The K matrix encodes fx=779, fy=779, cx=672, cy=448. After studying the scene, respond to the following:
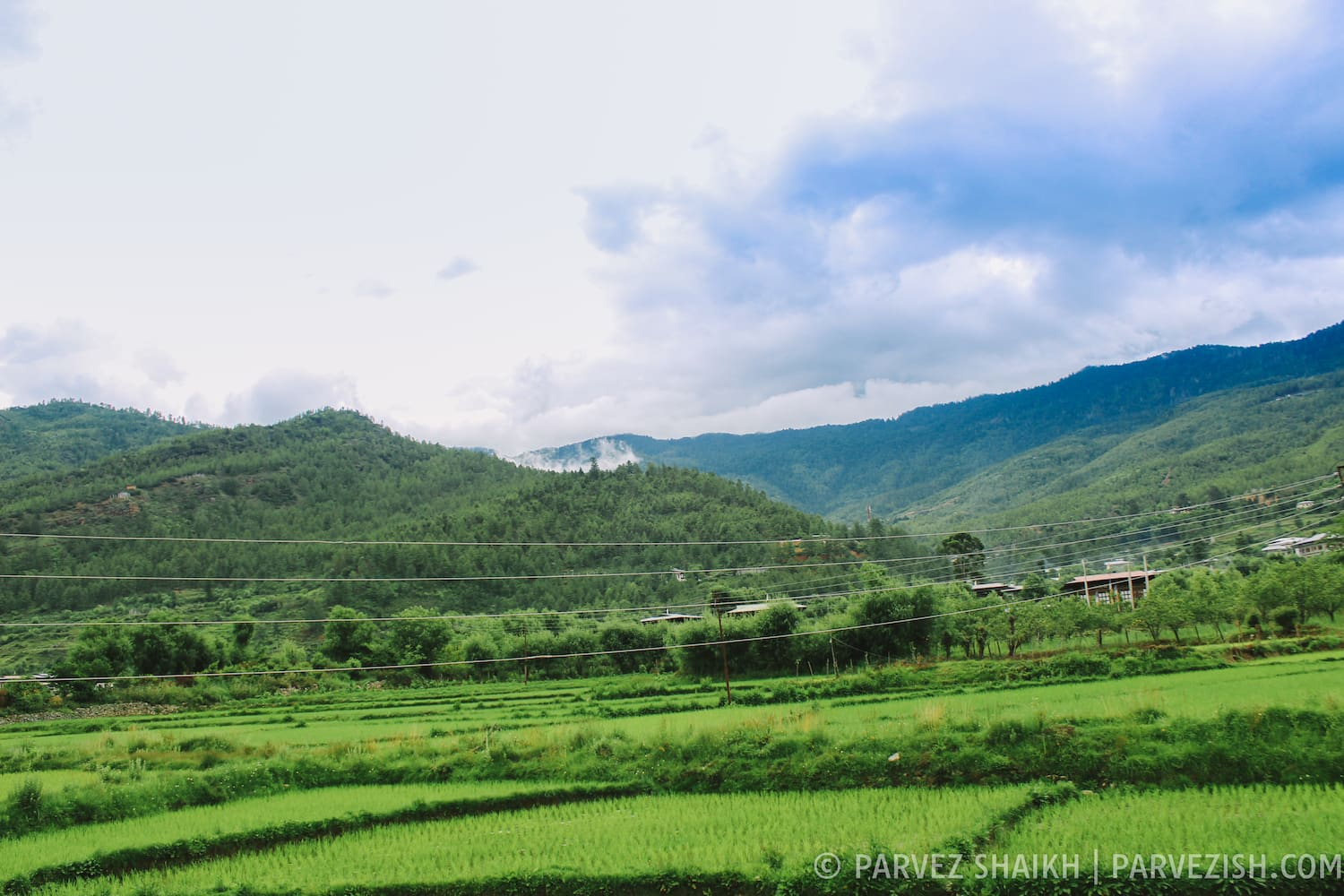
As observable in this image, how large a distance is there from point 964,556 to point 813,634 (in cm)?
4301

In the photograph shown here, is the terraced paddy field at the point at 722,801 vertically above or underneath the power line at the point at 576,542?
underneath

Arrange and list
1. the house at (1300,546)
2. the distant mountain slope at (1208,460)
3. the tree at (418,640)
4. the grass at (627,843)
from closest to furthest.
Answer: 1. the grass at (627,843)
2. the tree at (418,640)
3. the house at (1300,546)
4. the distant mountain slope at (1208,460)

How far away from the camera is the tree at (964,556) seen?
87188 millimetres

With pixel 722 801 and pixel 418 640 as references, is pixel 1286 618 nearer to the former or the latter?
pixel 722 801

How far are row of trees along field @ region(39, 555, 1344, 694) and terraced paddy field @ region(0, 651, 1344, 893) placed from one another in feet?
55.0

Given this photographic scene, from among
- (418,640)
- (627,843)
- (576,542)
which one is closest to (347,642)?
(418,640)

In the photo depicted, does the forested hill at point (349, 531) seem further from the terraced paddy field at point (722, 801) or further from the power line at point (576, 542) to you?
the terraced paddy field at point (722, 801)

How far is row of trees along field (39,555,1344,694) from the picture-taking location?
157ft

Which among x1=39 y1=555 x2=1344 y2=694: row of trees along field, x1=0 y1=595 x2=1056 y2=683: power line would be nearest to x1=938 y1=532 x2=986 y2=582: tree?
x1=39 y1=555 x2=1344 y2=694: row of trees along field

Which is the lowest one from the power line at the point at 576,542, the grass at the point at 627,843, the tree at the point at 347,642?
the tree at the point at 347,642

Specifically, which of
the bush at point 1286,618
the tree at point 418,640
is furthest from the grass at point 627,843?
the tree at point 418,640

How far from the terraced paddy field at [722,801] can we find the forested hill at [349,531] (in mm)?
47038

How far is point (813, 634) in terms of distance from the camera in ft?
171

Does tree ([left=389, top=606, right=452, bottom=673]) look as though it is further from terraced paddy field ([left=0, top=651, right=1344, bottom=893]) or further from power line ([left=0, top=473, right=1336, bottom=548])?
terraced paddy field ([left=0, top=651, right=1344, bottom=893])
